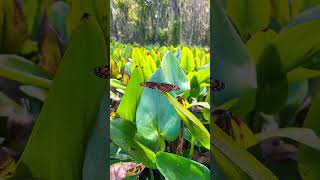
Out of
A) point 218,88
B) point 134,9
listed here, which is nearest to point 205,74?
point 134,9

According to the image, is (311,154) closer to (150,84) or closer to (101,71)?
(101,71)

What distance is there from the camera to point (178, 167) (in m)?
2.17

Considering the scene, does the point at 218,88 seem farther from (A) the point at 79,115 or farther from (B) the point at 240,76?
(A) the point at 79,115

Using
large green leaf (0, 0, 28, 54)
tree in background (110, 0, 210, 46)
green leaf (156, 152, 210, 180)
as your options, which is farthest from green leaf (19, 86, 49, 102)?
tree in background (110, 0, 210, 46)

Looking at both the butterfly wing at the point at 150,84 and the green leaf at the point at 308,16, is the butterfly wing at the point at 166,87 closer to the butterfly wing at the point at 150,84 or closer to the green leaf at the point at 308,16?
the butterfly wing at the point at 150,84

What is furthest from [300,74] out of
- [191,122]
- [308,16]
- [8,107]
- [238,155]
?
[8,107]

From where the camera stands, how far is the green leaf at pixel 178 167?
217 cm

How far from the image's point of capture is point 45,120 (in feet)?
5.60

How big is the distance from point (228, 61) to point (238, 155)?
34 centimetres

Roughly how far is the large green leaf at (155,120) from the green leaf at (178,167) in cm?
28

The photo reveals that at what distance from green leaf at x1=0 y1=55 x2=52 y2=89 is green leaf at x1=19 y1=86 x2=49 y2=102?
0.02 meters

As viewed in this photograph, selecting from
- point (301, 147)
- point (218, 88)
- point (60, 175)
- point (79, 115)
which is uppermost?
point (218, 88)

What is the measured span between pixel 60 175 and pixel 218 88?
27.4 inches

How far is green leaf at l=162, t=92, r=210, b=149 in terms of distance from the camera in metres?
2.04
